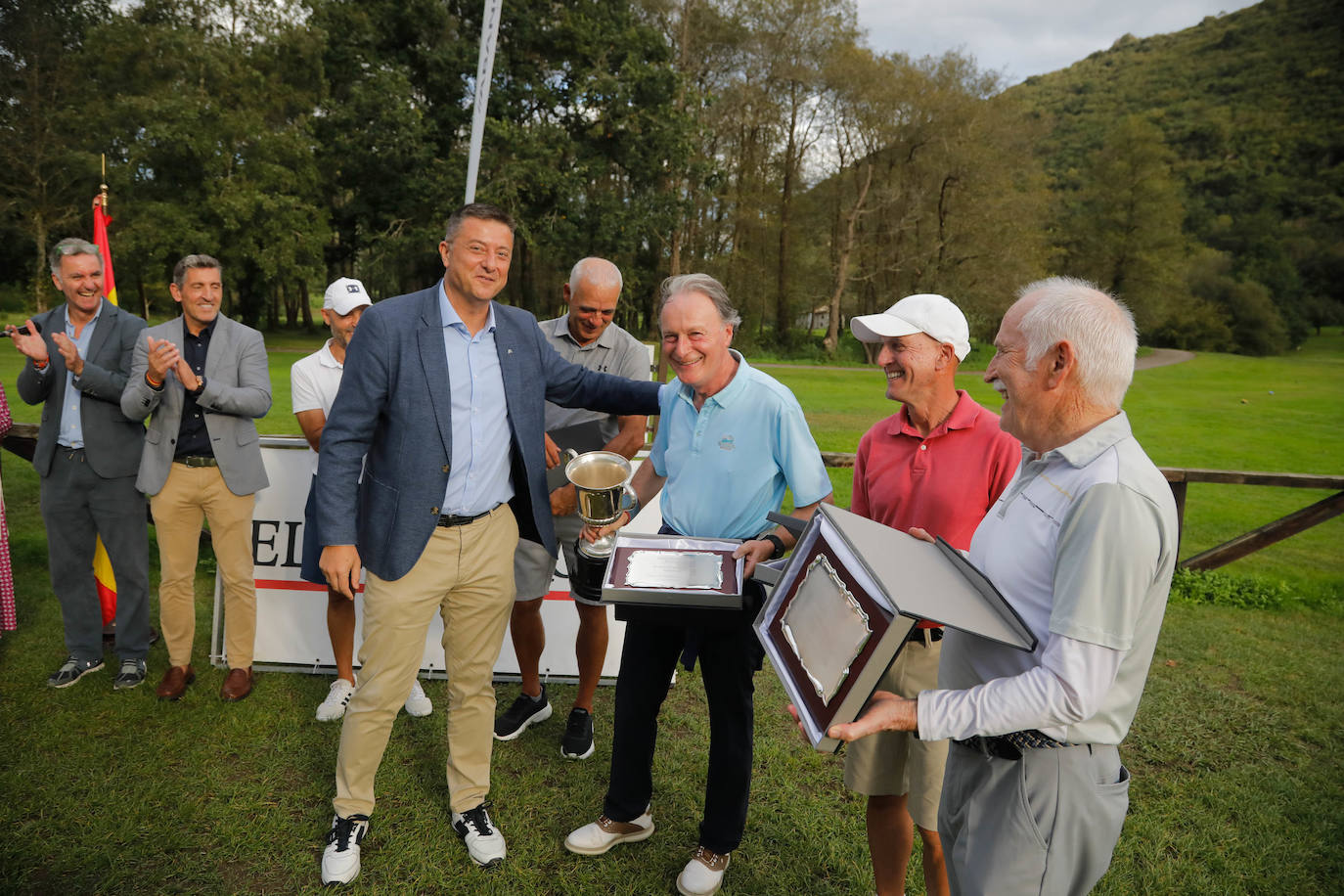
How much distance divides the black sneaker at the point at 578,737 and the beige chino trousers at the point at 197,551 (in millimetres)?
2099

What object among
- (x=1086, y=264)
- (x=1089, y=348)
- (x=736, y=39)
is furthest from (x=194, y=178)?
(x=1086, y=264)

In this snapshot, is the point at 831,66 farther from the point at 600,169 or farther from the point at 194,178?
the point at 194,178

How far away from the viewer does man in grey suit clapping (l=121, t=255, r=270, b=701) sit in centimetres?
427

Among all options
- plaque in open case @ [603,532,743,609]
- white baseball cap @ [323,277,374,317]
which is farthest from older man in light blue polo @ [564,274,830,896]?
white baseball cap @ [323,277,374,317]

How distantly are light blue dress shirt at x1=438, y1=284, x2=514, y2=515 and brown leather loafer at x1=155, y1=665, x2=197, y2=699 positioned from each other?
8.69 ft

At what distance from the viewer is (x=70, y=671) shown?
14.7ft

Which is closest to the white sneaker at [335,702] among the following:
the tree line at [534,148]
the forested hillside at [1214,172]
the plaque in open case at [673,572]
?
the plaque in open case at [673,572]

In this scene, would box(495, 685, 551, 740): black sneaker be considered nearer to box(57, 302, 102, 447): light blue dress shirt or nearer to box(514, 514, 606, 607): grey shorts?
box(514, 514, 606, 607): grey shorts

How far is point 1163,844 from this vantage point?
342 cm

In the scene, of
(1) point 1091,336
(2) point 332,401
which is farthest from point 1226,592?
(2) point 332,401

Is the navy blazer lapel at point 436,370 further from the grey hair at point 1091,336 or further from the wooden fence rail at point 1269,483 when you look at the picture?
the wooden fence rail at point 1269,483

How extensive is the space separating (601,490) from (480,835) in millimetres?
1640

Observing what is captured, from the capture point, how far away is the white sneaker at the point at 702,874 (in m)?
3.03

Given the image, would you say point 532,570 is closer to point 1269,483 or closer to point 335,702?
point 335,702
